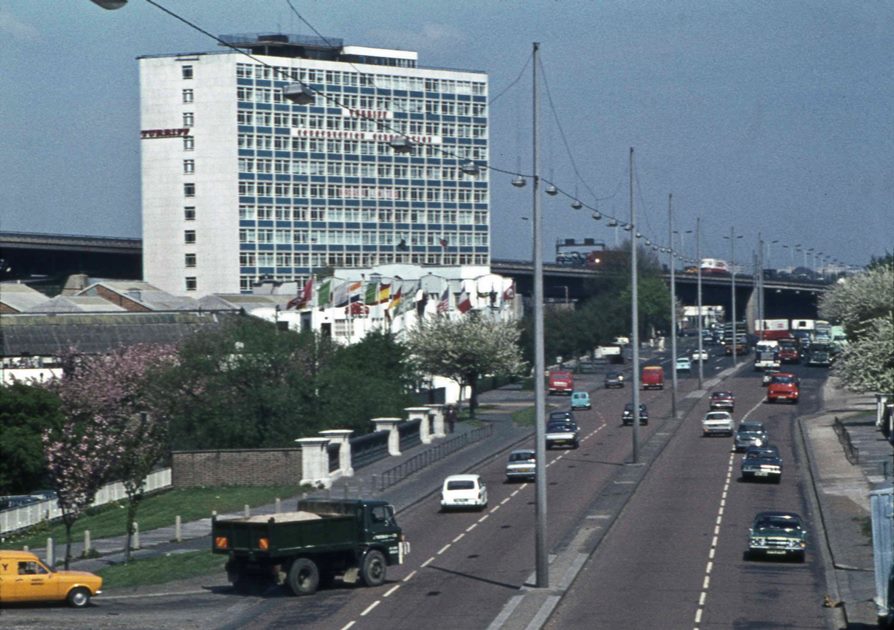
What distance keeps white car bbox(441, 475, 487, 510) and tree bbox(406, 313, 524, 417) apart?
4660 cm

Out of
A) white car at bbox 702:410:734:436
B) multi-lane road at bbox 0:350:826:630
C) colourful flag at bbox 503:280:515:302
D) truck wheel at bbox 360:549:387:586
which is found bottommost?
multi-lane road at bbox 0:350:826:630

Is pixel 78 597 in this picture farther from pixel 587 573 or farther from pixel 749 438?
pixel 749 438

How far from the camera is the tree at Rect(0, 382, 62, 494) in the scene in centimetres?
5784

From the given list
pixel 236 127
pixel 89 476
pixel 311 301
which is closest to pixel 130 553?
pixel 89 476

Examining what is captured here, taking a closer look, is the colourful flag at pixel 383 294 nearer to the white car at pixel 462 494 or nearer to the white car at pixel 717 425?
the white car at pixel 717 425

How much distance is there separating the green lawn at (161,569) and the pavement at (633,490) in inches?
72.2

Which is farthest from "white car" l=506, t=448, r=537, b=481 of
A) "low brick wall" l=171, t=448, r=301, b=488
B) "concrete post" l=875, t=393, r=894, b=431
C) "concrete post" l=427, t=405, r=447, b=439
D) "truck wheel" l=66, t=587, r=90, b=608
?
"truck wheel" l=66, t=587, r=90, b=608

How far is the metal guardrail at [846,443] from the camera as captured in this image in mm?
63394

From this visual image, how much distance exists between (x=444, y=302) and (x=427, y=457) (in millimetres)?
48356

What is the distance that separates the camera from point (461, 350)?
324 feet

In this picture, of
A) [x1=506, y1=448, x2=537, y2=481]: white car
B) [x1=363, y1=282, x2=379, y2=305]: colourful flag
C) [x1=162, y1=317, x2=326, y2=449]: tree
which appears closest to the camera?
[x1=506, y1=448, x2=537, y2=481]: white car

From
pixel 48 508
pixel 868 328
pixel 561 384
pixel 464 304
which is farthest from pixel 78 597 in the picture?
pixel 464 304

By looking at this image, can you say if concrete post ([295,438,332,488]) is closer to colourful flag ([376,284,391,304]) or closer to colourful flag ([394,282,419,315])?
colourful flag ([376,284,391,304])

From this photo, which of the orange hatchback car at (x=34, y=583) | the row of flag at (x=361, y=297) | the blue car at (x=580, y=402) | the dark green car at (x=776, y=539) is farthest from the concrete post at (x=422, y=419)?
the orange hatchback car at (x=34, y=583)
